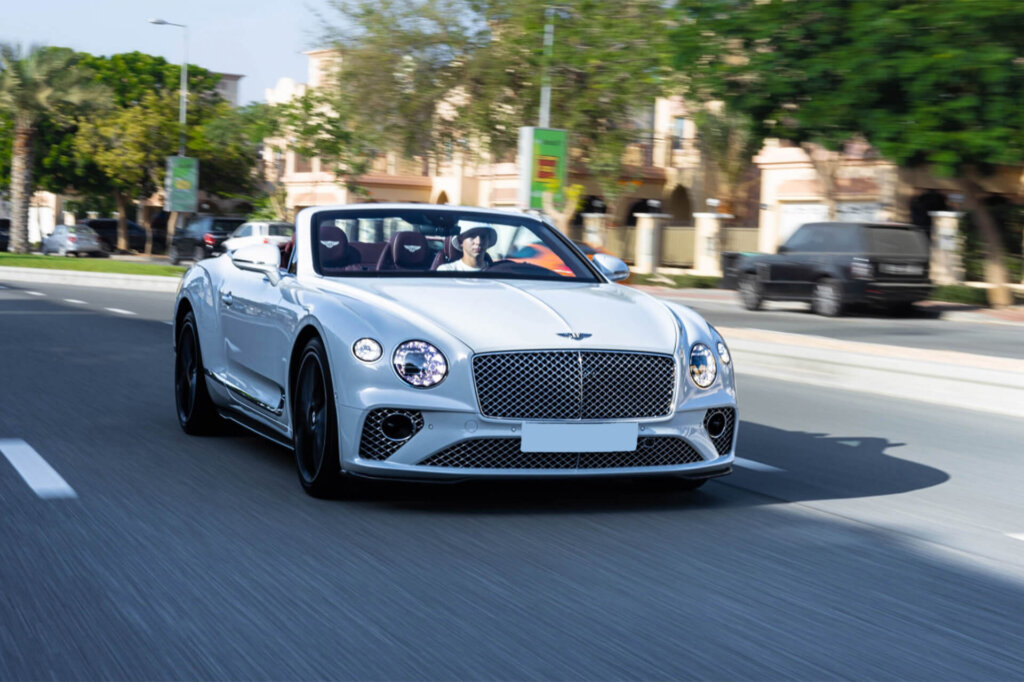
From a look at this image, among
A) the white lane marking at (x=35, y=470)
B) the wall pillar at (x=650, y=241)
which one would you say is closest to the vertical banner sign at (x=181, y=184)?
the wall pillar at (x=650, y=241)

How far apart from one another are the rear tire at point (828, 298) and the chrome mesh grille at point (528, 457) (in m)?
20.9

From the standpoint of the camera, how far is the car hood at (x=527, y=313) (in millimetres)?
6484

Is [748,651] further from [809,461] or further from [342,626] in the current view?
[809,461]

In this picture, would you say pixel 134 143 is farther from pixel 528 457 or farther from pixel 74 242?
pixel 528 457

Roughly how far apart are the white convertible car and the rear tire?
1980 centimetres

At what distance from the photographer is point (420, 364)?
641 centimetres

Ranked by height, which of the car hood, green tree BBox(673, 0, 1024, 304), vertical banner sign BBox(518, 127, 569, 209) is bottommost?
the car hood

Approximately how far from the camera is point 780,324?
80.2ft

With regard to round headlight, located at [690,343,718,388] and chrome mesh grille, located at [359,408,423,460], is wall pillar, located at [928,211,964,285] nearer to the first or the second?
round headlight, located at [690,343,718,388]

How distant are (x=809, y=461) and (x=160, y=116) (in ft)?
212

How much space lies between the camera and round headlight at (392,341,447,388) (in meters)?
6.38

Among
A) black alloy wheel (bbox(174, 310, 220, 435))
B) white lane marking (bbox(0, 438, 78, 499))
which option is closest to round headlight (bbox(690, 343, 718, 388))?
white lane marking (bbox(0, 438, 78, 499))

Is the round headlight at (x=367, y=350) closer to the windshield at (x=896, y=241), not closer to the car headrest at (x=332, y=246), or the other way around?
the car headrest at (x=332, y=246)

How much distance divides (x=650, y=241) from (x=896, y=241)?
19.8 metres
